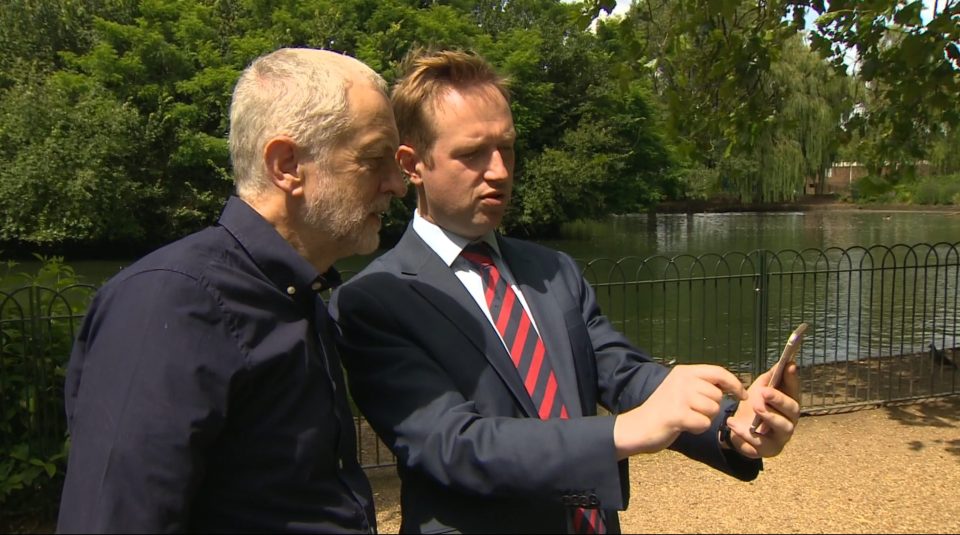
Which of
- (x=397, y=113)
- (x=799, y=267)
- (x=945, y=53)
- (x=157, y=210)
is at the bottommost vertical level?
(x=799, y=267)

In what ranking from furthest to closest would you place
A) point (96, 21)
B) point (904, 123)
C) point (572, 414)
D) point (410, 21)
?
1. point (410, 21)
2. point (96, 21)
3. point (904, 123)
4. point (572, 414)

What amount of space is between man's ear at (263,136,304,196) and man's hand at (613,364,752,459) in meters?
0.73

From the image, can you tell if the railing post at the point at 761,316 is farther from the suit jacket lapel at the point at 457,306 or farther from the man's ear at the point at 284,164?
the man's ear at the point at 284,164

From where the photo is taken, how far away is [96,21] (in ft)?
76.4

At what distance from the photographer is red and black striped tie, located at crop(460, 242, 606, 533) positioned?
156cm

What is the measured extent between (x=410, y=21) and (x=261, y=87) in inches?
978

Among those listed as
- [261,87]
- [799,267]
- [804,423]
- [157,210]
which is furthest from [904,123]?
[157,210]

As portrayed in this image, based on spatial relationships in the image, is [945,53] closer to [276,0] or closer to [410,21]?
[410,21]

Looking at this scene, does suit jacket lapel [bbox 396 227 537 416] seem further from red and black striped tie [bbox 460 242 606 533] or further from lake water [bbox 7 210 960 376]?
lake water [bbox 7 210 960 376]

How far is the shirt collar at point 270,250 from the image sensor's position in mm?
1292

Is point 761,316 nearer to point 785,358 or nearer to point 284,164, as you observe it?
point 785,358

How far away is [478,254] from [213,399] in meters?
0.78

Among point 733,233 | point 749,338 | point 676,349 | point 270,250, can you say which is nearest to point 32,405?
point 270,250

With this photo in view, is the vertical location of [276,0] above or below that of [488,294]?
above
